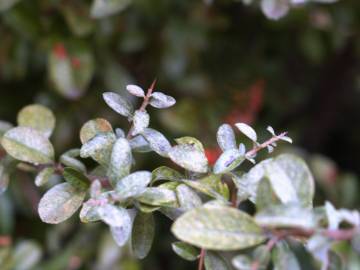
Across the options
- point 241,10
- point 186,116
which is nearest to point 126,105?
point 186,116

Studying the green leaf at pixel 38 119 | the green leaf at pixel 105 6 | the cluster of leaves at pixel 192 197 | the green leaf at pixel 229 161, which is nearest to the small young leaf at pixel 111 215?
the cluster of leaves at pixel 192 197

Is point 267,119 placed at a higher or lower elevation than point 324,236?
lower

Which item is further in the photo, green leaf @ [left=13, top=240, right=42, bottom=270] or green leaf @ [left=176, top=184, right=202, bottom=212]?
green leaf @ [left=13, top=240, right=42, bottom=270]

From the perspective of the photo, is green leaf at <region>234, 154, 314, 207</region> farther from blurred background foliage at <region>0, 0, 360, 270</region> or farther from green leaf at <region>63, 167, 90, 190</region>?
blurred background foliage at <region>0, 0, 360, 270</region>

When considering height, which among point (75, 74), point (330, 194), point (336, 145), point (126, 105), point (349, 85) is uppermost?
point (126, 105)

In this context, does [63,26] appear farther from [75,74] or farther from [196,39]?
[196,39]

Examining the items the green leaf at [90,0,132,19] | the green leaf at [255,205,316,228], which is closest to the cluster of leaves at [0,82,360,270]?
the green leaf at [255,205,316,228]

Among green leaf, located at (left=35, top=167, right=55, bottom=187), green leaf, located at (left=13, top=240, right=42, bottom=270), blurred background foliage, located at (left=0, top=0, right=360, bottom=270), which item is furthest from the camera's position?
blurred background foliage, located at (left=0, top=0, right=360, bottom=270)

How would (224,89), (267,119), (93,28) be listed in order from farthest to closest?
(267,119)
(224,89)
(93,28)

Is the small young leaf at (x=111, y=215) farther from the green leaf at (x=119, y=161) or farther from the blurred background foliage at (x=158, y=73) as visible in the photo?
the blurred background foliage at (x=158, y=73)
